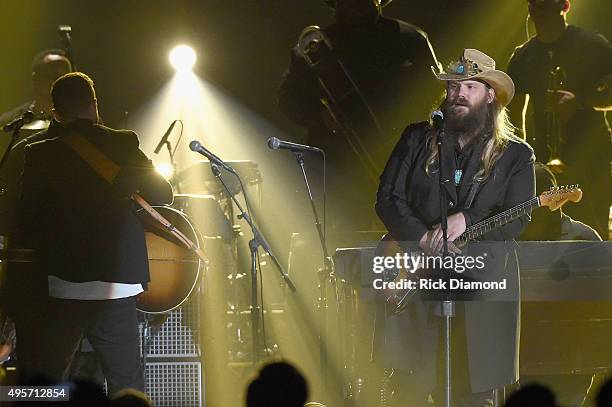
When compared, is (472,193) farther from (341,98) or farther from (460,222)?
(341,98)

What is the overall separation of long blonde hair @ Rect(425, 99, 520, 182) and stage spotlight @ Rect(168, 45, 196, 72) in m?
4.32

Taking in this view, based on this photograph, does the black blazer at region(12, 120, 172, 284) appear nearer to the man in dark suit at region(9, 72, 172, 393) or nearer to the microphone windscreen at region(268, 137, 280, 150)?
the man in dark suit at region(9, 72, 172, 393)

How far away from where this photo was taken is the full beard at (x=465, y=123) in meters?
5.45

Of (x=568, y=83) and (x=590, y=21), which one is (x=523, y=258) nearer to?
(x=568, y=83)

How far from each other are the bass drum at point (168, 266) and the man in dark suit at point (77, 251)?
65 cm

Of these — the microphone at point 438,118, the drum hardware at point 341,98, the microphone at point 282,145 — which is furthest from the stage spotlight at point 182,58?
the microphone at point 438,118

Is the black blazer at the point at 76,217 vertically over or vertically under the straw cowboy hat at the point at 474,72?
under

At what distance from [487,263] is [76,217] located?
2328 mm

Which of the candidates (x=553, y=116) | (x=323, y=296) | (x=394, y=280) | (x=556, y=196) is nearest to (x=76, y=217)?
(x=394, y=280)

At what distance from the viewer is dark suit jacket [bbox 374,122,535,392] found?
529 centimetres

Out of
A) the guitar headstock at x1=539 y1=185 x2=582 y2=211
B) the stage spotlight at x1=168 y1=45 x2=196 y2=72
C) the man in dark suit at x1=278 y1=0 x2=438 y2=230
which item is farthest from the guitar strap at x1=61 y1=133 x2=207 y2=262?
the stage spotlight at x1=168 y1=45 x2=196 y2=72

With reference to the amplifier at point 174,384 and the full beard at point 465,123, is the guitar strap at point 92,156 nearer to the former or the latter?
the amplifier at point 174,384

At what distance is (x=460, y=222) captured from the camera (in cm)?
529

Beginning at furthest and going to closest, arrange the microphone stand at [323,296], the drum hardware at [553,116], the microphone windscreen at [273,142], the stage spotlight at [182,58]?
1. the stage spotlight at [182,58]
2. the drum hardware at [553,116]
3. the microphone stand at [323,296]
4. the microphone windscreen at [273,142]
